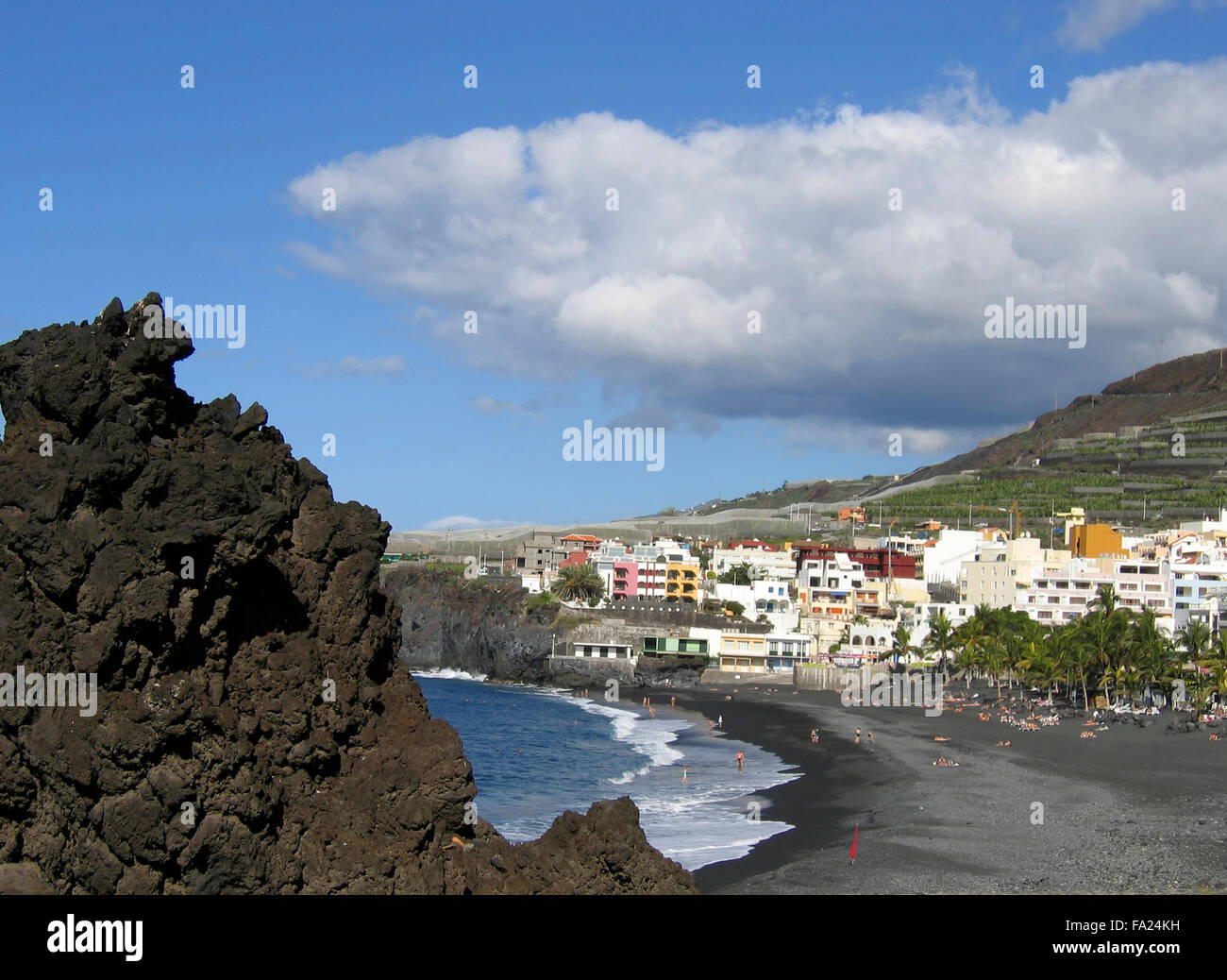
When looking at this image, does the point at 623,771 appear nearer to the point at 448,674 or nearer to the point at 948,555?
the point at 448,674

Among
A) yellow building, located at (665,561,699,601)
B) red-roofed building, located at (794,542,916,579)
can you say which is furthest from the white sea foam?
red-roofed building, located at (794,542,916,579)

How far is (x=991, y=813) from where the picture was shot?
137ft

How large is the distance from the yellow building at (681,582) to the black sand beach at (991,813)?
168 ft

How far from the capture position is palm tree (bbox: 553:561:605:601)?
402ft

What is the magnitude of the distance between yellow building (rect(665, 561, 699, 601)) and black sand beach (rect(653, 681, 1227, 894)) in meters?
51.2

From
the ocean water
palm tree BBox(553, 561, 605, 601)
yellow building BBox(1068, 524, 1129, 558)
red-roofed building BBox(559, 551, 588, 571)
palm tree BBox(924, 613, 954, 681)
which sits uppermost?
A: yellow building BBox(1068, 524, 1129, 558)

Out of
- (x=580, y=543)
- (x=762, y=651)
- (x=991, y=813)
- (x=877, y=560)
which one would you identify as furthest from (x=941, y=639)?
(x=580, y=543)

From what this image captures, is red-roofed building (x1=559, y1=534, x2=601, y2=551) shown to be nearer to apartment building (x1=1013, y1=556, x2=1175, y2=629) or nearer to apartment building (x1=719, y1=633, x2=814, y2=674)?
apartment building (x1=719, y1=633, x2=814, y2=674)

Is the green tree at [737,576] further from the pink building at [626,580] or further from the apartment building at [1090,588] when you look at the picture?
the apartment building at [1090,588]

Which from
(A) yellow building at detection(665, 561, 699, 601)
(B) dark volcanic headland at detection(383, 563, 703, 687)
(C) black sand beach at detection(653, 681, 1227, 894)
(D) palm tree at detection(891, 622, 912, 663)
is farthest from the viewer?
(A) yellow building at detection(665, 561, 699, 601)

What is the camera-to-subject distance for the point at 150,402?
14359mm

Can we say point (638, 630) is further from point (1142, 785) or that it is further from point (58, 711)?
point (58, 711)
